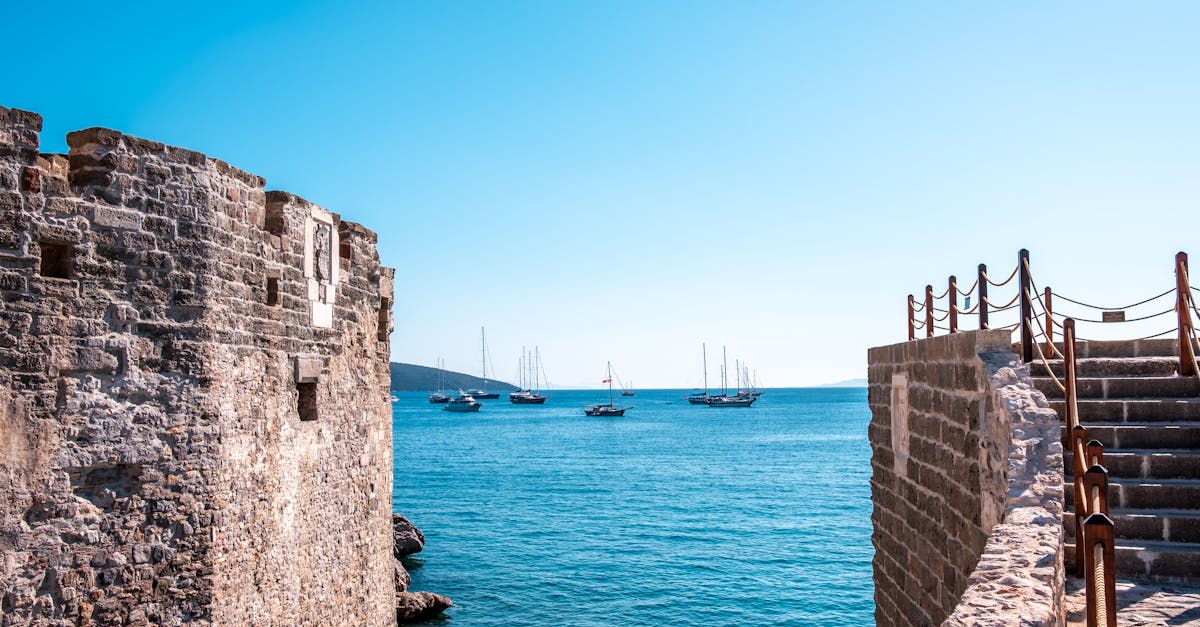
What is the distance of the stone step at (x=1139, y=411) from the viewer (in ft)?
22.2

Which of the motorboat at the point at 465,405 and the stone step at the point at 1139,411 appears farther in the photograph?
the motorboat at the point at 465,405

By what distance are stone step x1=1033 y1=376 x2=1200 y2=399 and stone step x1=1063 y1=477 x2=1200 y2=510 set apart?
117 cm

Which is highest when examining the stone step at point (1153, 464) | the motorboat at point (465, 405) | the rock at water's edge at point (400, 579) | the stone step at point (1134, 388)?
the stone step at point (1134, 388)

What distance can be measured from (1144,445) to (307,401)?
7.37 meters

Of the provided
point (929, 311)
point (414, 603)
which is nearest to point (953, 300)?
point (929, 311)

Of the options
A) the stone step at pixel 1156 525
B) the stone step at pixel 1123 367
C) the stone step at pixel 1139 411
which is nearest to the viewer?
the stone step at pixel 1156 525

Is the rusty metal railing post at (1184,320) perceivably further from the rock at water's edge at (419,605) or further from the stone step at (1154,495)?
the rock at water's edge at (419,605)

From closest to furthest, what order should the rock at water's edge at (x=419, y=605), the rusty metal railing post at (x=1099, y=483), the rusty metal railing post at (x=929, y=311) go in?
the rusty metal railing post at (x=1099, y=483)
the rusty metal railing post at (x=929, y=311)
the rock at water's edge at (x=419, y=605)

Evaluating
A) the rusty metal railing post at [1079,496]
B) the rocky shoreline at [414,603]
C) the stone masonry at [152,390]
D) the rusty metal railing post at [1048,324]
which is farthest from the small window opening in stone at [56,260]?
the rocky shoreline at [414,603]

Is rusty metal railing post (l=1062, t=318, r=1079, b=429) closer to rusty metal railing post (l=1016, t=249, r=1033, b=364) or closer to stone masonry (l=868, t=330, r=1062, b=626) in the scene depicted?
stone masonry (l=868, t=330, r=1062, b=626)

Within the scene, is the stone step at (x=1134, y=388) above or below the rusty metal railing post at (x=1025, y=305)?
below

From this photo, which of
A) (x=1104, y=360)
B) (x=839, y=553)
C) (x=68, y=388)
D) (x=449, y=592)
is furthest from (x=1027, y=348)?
(x=839, y=553)

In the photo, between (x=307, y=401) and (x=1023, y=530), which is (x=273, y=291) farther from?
(x=1023, y=530)

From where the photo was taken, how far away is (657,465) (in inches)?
2314
